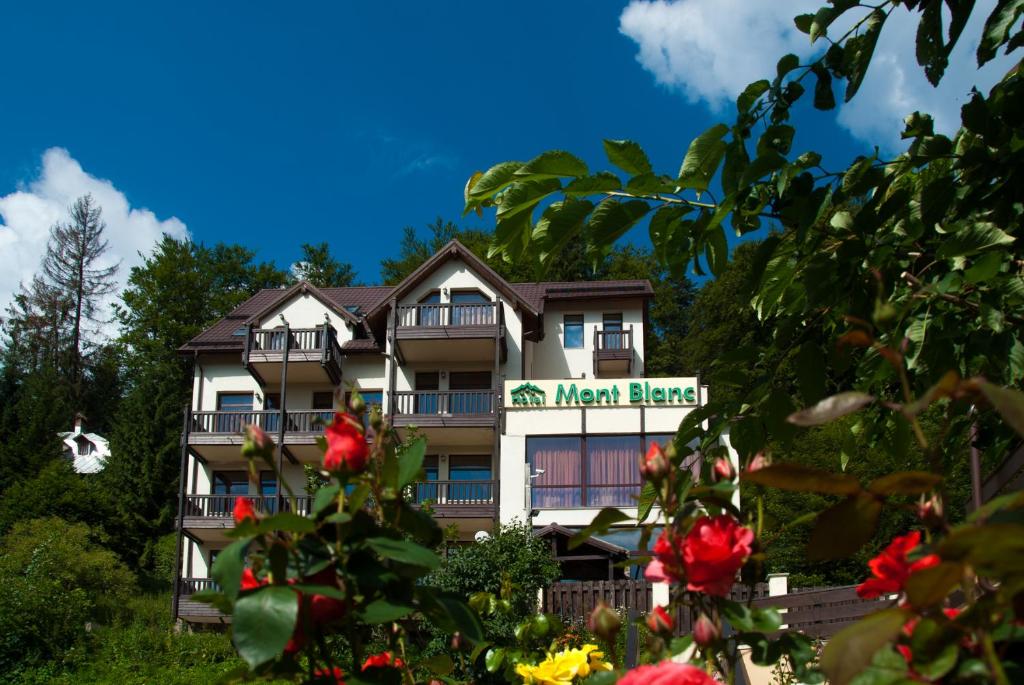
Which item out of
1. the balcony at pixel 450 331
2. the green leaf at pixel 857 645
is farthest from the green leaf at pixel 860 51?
the balcony at pixel 450 331

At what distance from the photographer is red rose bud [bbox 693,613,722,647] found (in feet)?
3.10

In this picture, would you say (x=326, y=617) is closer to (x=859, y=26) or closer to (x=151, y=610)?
(x=859, y=26)

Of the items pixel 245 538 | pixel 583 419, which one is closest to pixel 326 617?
pixel 245 538

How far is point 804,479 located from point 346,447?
49 centimetres

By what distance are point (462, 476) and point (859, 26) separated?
73.9 feet

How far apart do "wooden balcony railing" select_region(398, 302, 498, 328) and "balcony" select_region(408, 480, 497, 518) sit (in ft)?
13.9

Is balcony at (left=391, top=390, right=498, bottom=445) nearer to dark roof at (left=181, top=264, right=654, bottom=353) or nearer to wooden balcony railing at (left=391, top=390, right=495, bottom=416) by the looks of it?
wooden balcony railing at (left=391, top=390, right=495, bottom=416)

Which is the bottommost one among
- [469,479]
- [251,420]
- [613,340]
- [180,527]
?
[180,527]

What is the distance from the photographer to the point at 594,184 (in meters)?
1.80

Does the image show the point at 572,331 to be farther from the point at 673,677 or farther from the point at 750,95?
the point at 673,677

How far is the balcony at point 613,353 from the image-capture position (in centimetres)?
2533

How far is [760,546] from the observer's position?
1011 mm

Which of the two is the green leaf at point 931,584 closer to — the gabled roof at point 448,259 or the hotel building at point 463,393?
the hotel building at point 463,393

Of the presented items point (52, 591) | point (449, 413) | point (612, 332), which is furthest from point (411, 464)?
point (612, 332)
